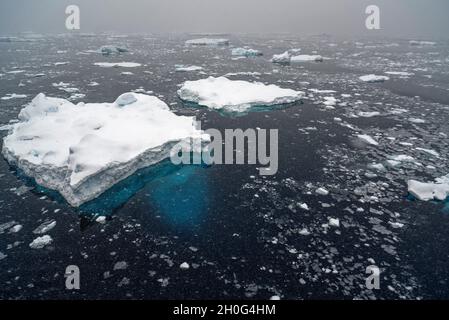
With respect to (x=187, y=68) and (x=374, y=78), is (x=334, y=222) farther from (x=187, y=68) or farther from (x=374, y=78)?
(x=187, y=68)

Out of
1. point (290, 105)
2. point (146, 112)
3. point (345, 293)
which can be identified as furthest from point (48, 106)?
point (345, 293)

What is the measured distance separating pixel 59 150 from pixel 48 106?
2216mm

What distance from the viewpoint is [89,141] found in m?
4.79

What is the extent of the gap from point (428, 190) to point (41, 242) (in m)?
4.89

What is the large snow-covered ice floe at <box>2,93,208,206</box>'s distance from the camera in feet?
14.2

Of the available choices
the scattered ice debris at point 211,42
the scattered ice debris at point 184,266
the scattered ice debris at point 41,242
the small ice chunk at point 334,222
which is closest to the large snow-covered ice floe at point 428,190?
the small ice chunk at point 334,222

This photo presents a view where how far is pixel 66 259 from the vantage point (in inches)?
130

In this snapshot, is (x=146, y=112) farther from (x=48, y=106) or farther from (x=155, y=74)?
(x=155, y=74)

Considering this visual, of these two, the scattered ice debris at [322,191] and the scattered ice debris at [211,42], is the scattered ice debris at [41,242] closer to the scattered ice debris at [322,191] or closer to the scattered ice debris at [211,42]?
the scattered ice debris at [322,191]

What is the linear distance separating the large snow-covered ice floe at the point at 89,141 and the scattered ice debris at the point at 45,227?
1.24ft

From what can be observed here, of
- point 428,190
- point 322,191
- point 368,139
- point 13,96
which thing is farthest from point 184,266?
point 13,96

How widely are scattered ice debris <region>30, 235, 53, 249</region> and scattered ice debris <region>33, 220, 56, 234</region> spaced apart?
0.15 meters

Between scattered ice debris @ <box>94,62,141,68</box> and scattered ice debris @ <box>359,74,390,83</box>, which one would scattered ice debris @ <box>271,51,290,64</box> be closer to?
scattered ice debris @ <box>359,74,390,83</box>
